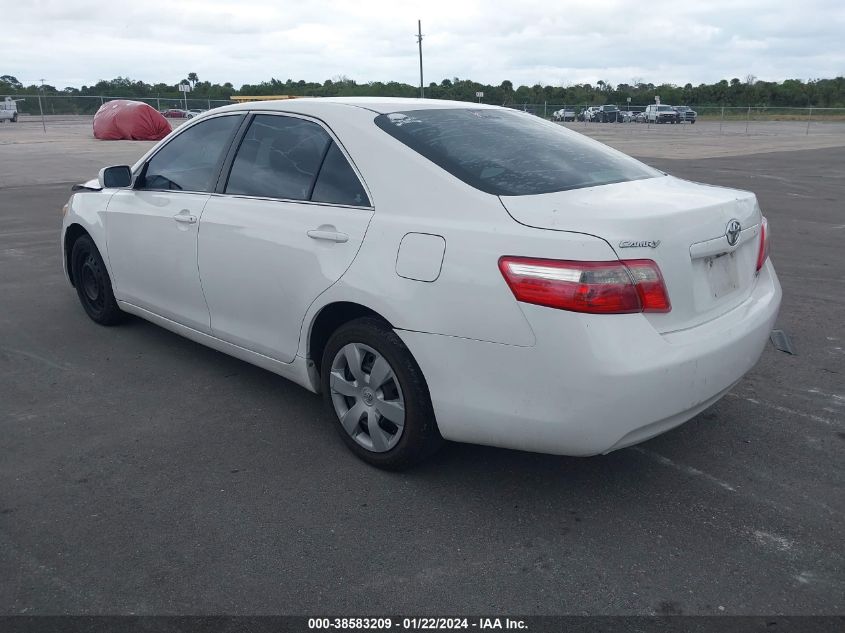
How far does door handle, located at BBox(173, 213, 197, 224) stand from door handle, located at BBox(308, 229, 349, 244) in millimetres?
1035

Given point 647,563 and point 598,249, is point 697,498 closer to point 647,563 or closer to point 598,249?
point 647,563

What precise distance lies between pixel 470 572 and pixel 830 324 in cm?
414

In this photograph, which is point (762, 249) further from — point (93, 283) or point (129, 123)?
point (129, 123)

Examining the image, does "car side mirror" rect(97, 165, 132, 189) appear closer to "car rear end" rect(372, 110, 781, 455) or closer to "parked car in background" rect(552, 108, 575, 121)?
"car rear end" rect(372, 110, 781, 455)

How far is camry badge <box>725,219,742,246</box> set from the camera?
10.6 feet

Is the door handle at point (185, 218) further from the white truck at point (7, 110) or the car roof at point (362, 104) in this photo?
the white truck at point (7, 110)

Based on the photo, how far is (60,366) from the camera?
16.2 ft

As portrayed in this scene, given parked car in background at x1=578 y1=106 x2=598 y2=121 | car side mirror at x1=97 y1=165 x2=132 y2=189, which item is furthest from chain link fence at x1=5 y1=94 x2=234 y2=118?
car side mirror at x1=97 y1=165 x2=132 y2=189

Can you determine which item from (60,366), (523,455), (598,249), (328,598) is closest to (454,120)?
(598,249)

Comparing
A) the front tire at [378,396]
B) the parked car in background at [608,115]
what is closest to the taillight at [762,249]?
the front tire at [378,396]

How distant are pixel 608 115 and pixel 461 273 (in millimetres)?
57042

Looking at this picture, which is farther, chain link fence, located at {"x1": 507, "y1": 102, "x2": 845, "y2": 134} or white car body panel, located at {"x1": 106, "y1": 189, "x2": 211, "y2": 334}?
chain link fence, located at {"x1": 507, "y1": 102, "x2": 845, "y2": 134}

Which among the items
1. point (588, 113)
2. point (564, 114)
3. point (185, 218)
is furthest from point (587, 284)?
point (588, 113)

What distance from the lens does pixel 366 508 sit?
3238 millimetres
